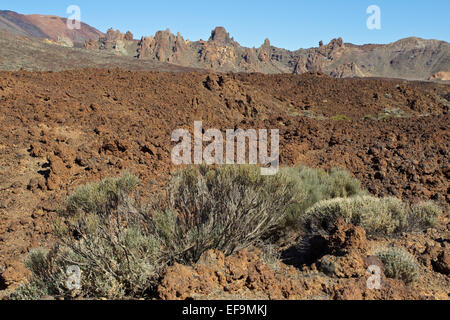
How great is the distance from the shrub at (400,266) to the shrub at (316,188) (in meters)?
1.43

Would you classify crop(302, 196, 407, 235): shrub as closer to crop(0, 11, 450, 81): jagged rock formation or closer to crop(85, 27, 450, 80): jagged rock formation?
crop(85, 27, 450, 80): jagged rock formation

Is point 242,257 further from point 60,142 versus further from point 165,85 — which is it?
point 165,85

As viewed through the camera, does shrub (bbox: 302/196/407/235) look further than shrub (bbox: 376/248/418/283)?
Yes

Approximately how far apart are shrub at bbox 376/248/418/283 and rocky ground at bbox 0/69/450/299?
151 millimetres

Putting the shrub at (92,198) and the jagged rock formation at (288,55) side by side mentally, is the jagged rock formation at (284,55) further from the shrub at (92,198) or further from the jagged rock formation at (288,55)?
the shrub at (92,198)

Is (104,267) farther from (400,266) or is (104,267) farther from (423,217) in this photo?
(423,217)

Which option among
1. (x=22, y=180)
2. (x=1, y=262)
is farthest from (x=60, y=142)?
(x=1, y=262)

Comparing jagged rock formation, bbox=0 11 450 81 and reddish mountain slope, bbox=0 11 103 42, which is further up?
reddish mountain slope, bbox=0 11 103 42

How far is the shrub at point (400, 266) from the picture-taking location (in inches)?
127

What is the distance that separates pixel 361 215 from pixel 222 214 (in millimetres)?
1894

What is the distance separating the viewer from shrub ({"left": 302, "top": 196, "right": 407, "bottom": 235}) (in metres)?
4.16

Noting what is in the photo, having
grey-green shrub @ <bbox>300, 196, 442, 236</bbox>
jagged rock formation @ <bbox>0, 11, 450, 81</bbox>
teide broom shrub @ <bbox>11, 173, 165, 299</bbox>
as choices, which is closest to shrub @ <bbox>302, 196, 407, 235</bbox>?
grey-green shrub @ <bbox>300, 196, 442, 236</bbox>

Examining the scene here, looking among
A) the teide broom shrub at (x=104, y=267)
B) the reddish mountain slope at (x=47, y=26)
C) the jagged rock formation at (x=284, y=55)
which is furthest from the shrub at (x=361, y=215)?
the reddish mountain slope at (x=47, y=26)

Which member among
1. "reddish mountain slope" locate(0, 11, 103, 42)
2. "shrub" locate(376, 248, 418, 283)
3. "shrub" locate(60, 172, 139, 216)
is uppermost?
"reddish mountain slope" locate(0, 11, 103, 42)
